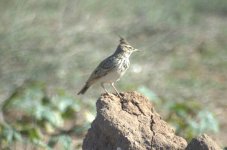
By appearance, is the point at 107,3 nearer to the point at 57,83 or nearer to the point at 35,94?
the point at 57,83

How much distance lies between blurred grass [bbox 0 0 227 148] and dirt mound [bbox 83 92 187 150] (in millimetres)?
5677

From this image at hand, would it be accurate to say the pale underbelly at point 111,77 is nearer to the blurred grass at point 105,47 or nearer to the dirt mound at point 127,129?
the dirt mound at point 127,129

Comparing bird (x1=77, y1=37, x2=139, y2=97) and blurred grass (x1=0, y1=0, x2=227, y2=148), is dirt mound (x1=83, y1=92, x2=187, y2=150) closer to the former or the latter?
bird (x1=77, y1=37, x2=139, y2=97)

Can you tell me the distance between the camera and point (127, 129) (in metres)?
6.01

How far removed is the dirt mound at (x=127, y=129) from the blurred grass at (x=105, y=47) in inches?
224

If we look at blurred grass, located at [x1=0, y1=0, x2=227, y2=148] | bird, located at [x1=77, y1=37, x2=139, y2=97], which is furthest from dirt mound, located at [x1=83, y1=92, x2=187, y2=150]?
blurred grass, located at [x1=0, y1=0, x2=227, y2=148]

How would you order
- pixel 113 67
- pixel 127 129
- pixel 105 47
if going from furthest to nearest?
pixel 105 47, pixel 113 67, pixel 127 129

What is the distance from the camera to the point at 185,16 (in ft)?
53.9

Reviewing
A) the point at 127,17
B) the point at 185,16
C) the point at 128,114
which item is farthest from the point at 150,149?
the point at 185,16

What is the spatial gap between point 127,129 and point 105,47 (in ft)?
23.4

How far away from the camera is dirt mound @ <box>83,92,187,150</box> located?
236 inches

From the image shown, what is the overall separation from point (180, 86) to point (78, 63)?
2.28 meters

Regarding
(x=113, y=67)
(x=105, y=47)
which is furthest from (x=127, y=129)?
(x=105, y=47)

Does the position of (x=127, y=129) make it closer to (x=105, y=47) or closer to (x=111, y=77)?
(x=111, y=77)
